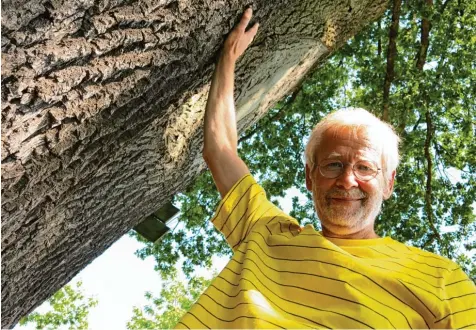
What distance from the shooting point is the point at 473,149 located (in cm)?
739

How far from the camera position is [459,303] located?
2043mm

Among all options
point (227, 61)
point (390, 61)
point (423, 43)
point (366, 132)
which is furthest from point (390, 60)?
point (366, 132)

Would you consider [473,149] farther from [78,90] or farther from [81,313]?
[81,313]

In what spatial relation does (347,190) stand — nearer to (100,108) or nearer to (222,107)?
(222,107)

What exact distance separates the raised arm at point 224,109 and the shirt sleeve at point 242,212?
18 cm

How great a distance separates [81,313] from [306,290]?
16019 mm

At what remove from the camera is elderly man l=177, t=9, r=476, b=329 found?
79.9 inches

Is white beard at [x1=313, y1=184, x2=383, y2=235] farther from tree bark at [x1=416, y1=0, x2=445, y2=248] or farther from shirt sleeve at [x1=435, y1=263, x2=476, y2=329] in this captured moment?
tree bark at [x1=416, y1=0, x2=445, y2=248]

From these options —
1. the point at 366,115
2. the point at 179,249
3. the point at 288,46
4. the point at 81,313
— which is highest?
the point at 81,313

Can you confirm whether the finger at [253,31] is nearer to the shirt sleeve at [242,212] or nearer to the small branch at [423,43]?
the shirt sleeve at [242,212]

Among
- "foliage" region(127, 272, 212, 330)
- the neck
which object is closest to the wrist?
the neck

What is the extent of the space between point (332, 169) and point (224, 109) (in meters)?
0.73

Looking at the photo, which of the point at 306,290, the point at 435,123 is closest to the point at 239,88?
the point at 306,290

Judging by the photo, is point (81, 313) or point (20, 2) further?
point (81, 313)
